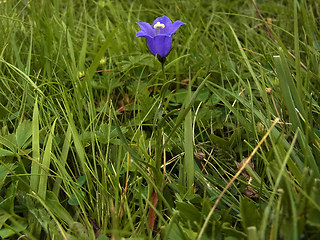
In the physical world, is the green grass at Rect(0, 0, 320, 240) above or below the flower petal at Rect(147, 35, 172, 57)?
below

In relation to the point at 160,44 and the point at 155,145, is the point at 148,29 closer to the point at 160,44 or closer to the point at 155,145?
the point at 160,44

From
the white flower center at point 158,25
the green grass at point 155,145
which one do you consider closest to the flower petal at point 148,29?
the white flower center at point 158,25

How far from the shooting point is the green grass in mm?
1173

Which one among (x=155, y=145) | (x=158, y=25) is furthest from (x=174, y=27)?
(x=155, y=145)

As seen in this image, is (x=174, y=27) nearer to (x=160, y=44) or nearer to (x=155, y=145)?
(x=160, y=44)

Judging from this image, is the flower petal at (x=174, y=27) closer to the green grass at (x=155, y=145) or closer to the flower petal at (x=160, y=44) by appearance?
the flower petal at (x=160, y=44)

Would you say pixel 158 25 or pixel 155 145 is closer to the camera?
pixel 155 145

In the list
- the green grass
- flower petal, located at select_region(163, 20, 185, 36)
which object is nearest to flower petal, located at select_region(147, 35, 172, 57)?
flower petal, located at select_region(163, 20, 185, 36)

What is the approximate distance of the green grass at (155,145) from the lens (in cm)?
117

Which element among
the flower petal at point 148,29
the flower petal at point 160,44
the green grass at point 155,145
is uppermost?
the flower petal at point 148,29

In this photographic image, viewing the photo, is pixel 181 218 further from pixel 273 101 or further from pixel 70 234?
pixel 273 101

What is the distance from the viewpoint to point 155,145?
1407 millimetres

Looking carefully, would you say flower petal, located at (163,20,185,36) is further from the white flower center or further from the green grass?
the green grass

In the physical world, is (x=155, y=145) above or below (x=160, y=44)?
below
